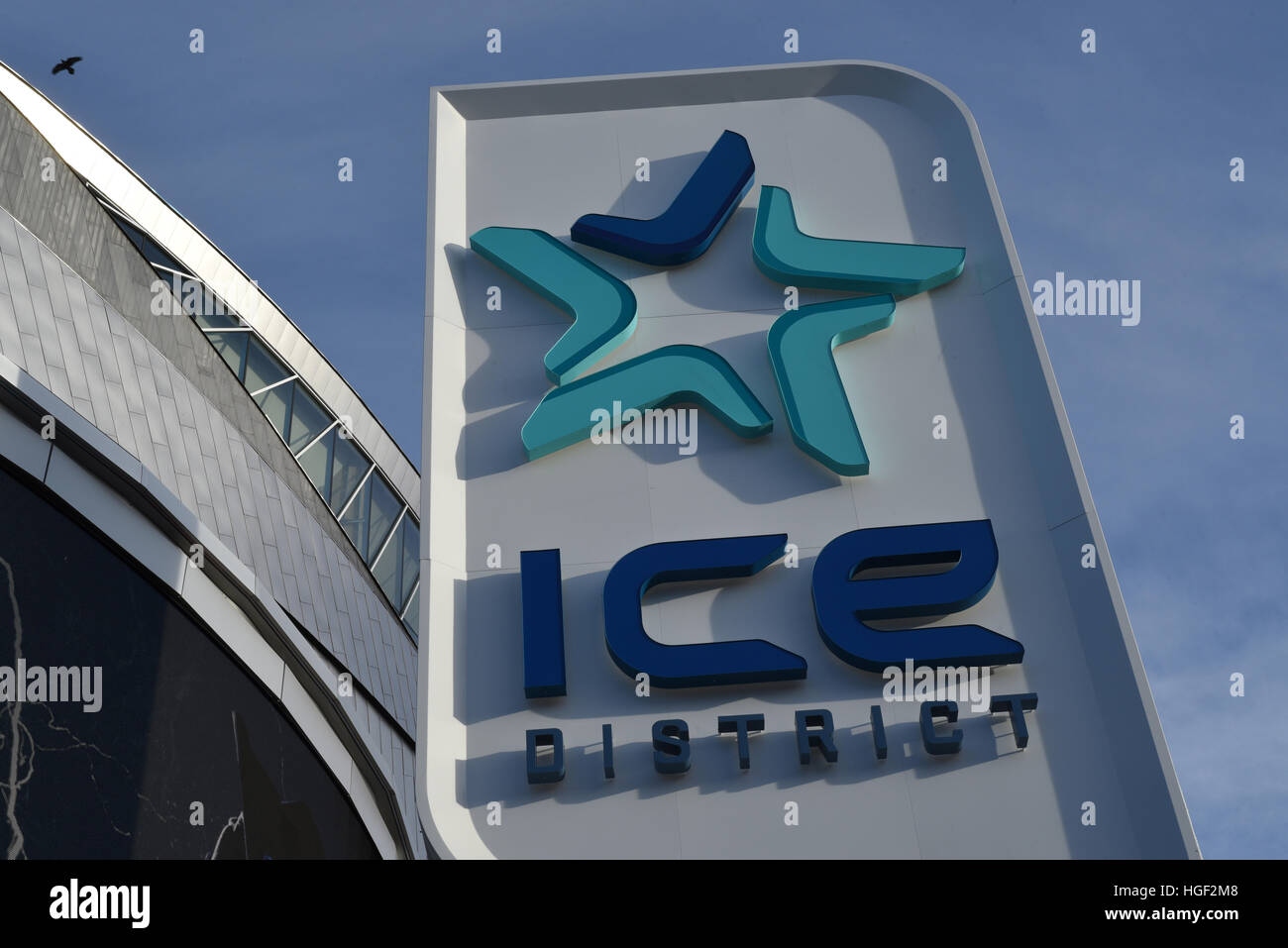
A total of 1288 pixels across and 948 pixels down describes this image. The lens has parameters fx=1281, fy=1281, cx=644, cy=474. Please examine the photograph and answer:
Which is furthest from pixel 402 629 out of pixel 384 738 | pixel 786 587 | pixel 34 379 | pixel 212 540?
pixel 786 587

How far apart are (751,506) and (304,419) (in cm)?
1286

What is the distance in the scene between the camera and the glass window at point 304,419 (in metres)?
19.1

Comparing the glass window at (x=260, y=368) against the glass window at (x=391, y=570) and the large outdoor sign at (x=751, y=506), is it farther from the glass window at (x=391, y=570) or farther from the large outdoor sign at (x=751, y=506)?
the large outdoor sign at (x=751, y=506)

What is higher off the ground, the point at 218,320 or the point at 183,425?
the point at 218,320

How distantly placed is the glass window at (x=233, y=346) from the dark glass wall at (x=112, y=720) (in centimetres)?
730

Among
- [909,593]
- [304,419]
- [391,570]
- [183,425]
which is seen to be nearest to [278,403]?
[304,419]

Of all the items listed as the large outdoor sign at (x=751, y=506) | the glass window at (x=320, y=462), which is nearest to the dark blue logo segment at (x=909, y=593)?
the large outdoor sign at (x=751, y=506)

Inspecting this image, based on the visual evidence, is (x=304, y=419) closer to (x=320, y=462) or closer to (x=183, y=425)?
(x=320, y=462)

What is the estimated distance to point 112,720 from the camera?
9133 millimetres

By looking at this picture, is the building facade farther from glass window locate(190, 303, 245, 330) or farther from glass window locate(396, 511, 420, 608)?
glass window locate(396, 511, 420, 608)

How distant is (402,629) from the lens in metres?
19.1

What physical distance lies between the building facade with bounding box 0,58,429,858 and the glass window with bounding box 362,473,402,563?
342 centimetres

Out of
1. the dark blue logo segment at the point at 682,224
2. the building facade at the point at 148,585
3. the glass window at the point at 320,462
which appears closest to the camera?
the building facade at the point at 148,585
